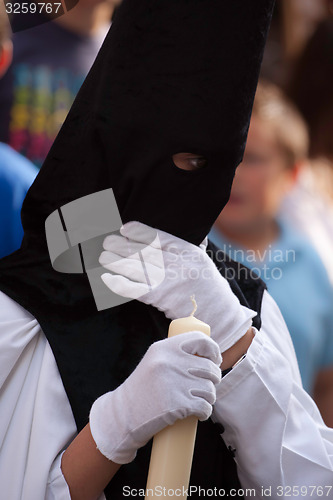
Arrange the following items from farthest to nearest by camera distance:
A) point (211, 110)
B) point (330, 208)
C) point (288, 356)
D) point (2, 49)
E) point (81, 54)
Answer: point (330, 208) < point (81, 54) < point (2, 49) < point (288, 356) < point (211, 110)

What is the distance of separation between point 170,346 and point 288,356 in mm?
450

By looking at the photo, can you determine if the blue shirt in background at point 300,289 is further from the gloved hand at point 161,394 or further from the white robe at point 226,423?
the gloved hand at point 161,394

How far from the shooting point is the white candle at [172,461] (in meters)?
1.04

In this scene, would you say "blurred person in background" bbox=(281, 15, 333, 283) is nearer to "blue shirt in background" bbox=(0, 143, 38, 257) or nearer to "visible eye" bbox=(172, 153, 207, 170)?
"blue shirt in background" bbox=(0, 143, 38, 257)

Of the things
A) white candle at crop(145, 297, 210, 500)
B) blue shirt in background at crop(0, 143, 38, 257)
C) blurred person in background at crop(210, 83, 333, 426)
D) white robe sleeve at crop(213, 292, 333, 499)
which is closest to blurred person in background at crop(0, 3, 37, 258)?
blue shirt in background at crop(0, 143, 38, 257)

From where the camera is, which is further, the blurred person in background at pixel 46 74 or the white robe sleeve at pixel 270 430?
the blurred person in background at pixel 46 74

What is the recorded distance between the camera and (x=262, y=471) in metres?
1.30

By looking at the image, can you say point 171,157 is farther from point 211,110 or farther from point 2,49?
point 2,49

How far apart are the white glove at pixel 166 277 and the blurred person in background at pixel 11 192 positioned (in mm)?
421

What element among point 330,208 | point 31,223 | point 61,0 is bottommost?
point 330,208

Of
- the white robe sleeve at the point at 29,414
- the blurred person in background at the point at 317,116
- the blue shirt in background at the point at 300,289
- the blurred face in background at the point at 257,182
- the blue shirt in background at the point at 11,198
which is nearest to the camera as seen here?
the white robe sleeve at the point at 29,414

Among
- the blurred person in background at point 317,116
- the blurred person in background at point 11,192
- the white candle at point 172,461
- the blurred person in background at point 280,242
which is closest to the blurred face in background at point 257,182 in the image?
the blurred person in background at point 280,242

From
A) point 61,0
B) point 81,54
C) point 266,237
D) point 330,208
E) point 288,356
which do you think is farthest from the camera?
point 330,208

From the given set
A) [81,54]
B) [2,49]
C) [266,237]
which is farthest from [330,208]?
[2,49]
